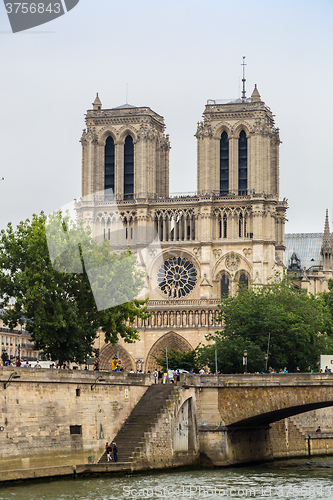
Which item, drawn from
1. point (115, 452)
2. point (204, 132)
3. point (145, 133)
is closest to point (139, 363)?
point (145, 133)

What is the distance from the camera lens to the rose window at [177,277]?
391ft

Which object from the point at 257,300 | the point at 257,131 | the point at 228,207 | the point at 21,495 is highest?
the point at 257,131

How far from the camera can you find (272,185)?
121 m

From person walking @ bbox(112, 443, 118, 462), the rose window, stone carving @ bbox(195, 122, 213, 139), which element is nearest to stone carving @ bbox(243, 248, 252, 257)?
the rose window

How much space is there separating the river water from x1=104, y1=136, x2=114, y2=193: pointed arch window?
6285 centimetres

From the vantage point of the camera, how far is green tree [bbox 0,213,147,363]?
6894 cm

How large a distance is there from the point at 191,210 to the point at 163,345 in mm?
13446

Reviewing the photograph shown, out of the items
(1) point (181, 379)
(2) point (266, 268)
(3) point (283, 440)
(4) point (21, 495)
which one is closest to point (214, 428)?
(1) point (181, 379)

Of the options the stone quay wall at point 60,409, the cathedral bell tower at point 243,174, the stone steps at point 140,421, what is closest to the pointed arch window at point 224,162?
the cathedral bell tower at point 243,174

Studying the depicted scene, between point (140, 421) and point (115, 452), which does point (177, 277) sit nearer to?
point (140, 421)

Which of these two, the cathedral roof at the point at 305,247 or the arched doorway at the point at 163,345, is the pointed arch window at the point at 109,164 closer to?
the arched doorway at the point at 163,345

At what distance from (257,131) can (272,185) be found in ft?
19.5

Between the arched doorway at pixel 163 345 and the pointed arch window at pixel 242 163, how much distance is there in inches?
602

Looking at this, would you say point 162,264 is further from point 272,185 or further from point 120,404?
point 120,404
